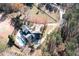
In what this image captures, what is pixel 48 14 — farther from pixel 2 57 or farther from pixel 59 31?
pixel 2 57

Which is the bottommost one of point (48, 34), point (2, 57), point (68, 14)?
point (2, 57)

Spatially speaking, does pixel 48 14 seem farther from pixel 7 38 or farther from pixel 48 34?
pixel 7 38

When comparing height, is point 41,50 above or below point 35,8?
below

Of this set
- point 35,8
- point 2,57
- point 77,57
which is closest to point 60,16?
point 35,8

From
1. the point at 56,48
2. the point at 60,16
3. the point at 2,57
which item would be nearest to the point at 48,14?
the point at 60,16

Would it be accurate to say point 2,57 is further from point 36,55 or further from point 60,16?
point 60,16

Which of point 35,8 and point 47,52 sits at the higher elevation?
point 35,8

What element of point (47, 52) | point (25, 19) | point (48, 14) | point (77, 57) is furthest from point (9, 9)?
point (77, 57)
